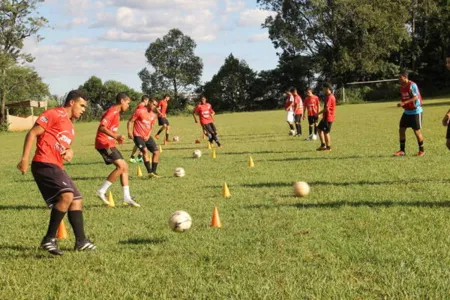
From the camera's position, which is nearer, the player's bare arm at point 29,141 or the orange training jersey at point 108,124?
the player's bare arm at point 29,141

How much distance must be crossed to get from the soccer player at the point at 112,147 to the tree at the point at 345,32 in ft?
174

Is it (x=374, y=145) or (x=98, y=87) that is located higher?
(x=98, y=87)

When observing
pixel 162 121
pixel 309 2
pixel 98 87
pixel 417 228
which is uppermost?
pixel 309 2

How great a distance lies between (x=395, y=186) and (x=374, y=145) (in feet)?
21.5

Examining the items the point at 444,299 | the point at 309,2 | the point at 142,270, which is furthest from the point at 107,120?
the point at 309,2

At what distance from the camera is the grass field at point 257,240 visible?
4.20 metres

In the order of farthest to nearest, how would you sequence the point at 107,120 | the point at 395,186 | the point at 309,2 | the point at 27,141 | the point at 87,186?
the point at 309,2
the point at 87,186
the point at 107,120
the point at 395,186
the point at 27,141

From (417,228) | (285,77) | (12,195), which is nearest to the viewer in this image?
(417,228)

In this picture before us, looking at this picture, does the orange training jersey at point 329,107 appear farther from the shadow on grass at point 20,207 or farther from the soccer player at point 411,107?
the shadow on grass at point 20,207

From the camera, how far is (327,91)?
14.2 meters

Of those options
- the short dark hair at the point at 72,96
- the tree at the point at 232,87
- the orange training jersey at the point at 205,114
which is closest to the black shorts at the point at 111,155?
the short dark hair at the point at 72,96

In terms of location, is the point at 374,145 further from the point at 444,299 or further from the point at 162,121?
the point at 444,299

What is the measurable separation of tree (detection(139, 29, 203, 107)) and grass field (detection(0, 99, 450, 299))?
7507 centimetres

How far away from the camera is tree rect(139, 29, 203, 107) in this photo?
84.4m
